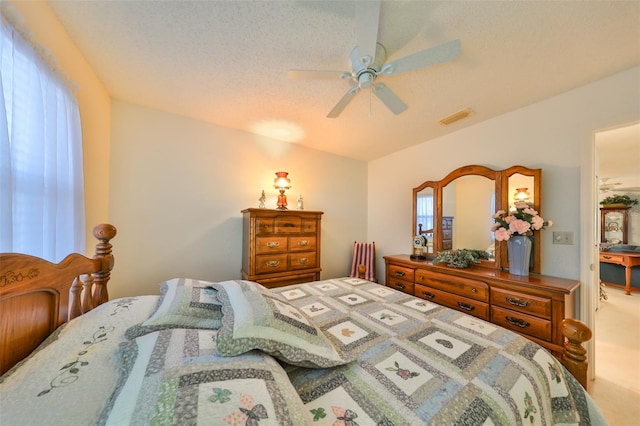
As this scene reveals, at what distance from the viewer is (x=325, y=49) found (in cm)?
143

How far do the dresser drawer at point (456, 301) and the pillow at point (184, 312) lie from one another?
6.99 ft

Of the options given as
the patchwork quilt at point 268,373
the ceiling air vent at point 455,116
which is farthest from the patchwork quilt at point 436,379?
the ceiling air vent at point 455,116

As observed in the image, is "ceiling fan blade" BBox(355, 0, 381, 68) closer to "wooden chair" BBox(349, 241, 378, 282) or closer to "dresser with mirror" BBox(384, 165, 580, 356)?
"dresser with mirror" BBox(384, 165, 580, 356)

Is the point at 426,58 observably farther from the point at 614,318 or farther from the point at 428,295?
the point at 614,318

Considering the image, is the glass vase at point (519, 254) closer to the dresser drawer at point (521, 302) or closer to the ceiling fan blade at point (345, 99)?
the dresser drawer at point (521, 302)

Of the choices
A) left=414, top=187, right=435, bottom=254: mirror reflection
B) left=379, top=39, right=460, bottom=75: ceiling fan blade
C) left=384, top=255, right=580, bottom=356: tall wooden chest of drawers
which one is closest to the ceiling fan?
left=379, top=39, right=460, bottom=75: ceiling fan blade

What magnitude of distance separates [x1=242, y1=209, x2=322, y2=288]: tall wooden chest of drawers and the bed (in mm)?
1103

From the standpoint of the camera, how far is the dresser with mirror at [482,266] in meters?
1.68

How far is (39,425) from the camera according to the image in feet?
1.58

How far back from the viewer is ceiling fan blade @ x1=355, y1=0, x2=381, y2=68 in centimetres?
102

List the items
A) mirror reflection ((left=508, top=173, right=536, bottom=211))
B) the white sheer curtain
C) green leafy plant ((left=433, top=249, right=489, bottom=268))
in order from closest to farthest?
the white sheer curtain → mirror reflection ((left=508, top=173, right=536, bottom=211)) → green leafy plant ((left=433, top=249, right=489, bottom=268))

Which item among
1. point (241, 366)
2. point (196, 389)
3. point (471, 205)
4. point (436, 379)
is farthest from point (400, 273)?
point (196, 389)

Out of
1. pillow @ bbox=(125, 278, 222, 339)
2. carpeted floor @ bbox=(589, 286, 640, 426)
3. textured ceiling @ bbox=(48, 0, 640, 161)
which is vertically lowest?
carpeted floor @ bbox=(589, 286, 640, 426)

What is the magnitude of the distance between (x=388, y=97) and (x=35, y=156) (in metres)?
2.05
